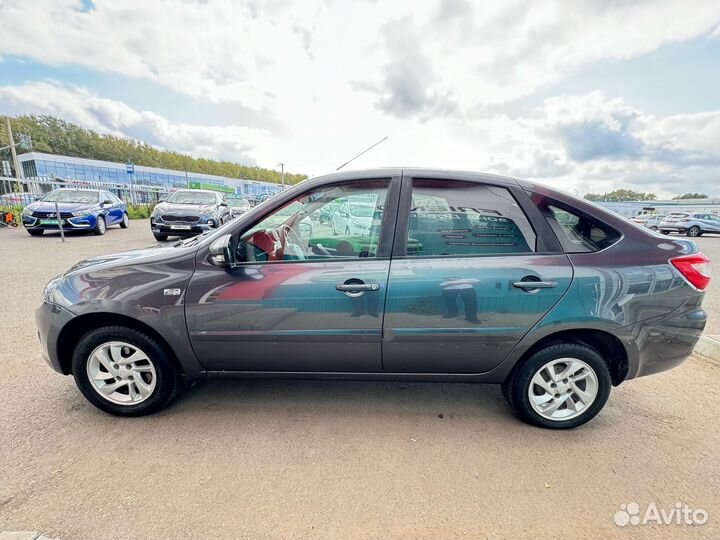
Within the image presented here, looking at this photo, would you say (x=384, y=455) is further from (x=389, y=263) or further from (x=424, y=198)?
(x=424, y=198)

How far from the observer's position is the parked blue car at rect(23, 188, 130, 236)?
1120 centimetres

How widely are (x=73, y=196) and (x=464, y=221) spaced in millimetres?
14160

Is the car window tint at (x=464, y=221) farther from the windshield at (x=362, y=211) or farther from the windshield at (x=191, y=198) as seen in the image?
the windshield at (x=191, y=198)

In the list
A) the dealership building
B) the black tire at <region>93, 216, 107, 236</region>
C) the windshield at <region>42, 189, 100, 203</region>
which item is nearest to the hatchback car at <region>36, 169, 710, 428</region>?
the black tire at <region>93, 216, 107, 236</region>

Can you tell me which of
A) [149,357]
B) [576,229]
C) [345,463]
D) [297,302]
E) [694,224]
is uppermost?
[576,229]

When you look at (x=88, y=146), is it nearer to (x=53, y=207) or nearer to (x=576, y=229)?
(x=53, y=207)

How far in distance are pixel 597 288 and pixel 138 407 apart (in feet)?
10.5

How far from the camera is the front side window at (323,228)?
2.44 metres

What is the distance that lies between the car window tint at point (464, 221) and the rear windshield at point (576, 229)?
173 mm

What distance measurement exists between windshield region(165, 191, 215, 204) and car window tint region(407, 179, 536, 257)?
34.5 ft

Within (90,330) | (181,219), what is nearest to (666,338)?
(90,330)

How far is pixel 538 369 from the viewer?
2422mm

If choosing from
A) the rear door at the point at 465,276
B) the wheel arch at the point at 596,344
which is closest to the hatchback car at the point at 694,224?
the wheel arch at the point at 596,344

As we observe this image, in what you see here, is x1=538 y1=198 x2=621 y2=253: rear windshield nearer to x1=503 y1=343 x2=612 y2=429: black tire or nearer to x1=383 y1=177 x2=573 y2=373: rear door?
x1=383 y1=177 x2=573 y2=373: rear door
